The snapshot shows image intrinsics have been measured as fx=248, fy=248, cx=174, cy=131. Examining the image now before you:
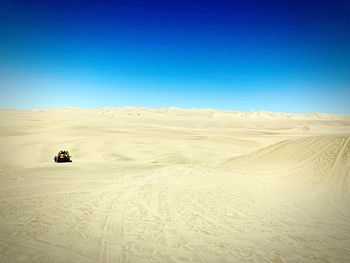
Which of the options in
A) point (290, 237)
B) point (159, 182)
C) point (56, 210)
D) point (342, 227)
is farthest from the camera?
point (159, 182)

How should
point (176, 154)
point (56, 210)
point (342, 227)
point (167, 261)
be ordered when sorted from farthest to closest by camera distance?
point (176, 154)
point (56, 210)
point (342, 227)
point (167, 261)

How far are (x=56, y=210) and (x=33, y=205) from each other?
1004mm

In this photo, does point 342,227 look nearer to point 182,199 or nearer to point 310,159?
point 182,199

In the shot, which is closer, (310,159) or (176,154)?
(310,159)

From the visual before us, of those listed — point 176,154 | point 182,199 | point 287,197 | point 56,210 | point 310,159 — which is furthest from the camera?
point 176,154

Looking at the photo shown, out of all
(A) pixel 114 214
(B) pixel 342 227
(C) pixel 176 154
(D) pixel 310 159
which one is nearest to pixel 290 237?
(B) pixel 342 227

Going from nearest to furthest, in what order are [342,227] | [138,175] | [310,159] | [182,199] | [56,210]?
[342,227] < [56,210] < [182,199] < [138,175] < [310,159]

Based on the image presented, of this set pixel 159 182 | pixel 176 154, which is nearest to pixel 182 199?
pixel 159 182

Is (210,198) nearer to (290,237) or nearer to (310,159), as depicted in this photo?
(290,237)

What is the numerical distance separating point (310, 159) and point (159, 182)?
10037mm

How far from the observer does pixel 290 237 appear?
6.88m

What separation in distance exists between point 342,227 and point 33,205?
10.1 m

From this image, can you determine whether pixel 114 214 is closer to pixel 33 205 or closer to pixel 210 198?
pixel 33 205

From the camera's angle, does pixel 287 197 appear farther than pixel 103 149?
No
